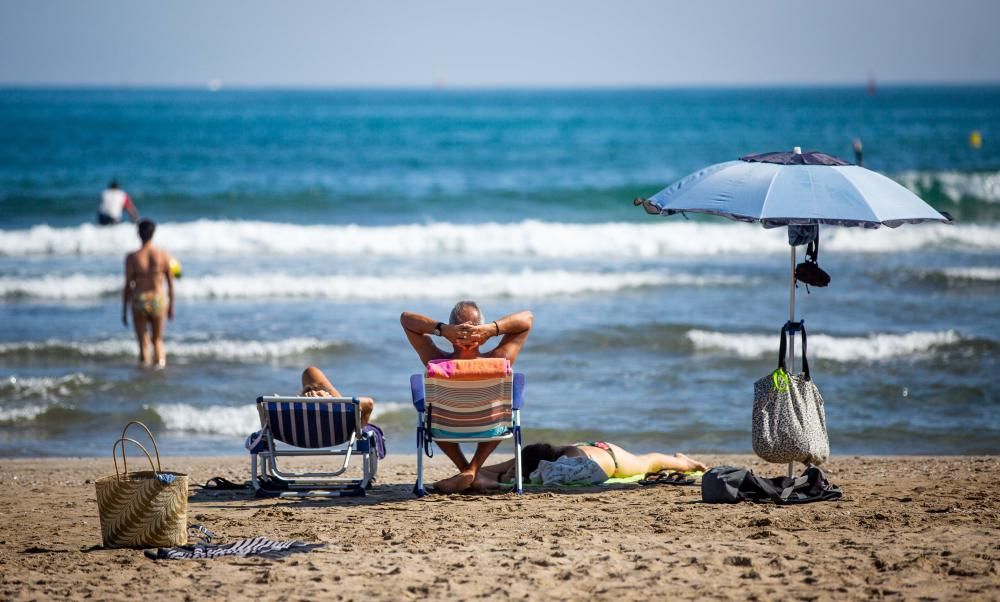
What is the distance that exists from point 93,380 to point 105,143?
32.2 meters

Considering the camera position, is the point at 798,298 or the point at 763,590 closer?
the point at 763,590

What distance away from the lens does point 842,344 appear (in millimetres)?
10680

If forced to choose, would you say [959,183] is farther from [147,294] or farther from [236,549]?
[236,549]

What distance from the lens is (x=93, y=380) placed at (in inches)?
376

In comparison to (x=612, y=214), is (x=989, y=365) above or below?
below

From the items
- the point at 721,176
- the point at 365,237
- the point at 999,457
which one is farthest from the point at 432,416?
the point at 365,237

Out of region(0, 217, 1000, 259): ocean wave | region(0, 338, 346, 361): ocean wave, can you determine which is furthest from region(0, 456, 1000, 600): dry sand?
region(0, 217, 1000, 259): ocean wave

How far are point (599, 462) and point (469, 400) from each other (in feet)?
2.94

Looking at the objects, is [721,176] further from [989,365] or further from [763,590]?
[989,365]

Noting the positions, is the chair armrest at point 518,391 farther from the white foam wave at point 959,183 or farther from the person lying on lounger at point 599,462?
the white foam wave at point 959,183

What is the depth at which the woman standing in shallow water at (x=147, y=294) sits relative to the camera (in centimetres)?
1028

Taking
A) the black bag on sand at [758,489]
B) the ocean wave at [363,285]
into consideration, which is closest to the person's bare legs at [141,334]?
the ocean wave at [363,285]

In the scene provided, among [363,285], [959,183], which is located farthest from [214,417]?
[959,183]

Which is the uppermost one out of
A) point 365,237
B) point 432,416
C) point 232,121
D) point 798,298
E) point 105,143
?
point 232,121
